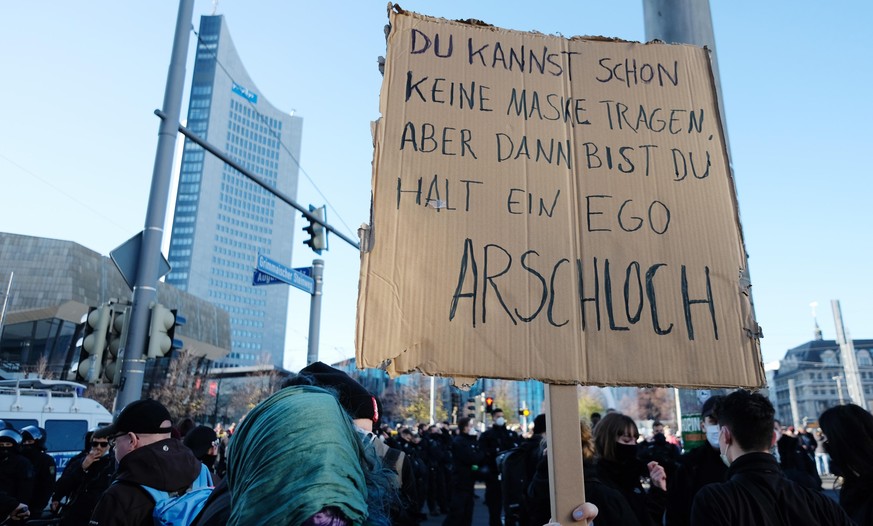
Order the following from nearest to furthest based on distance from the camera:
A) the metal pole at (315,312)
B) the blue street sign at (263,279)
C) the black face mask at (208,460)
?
the black face mask at (208,460) < the blue street sign at (263,279) < the metal pole at (315,312)

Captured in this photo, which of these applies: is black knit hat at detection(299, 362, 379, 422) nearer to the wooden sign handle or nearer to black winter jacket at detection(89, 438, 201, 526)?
the wooden sign handle

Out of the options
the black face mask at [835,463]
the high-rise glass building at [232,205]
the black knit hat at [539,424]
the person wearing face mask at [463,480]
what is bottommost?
the person wearing face mask at [463,480]

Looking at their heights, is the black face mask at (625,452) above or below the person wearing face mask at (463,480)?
above

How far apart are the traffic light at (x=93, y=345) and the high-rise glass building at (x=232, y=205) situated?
134 meters

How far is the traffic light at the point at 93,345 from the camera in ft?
21.2

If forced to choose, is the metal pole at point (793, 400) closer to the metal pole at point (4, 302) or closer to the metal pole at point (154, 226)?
the metal pole at point (4, 302)

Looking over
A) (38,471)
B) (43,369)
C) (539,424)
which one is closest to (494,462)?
(539,424)

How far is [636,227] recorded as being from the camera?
2508 mm

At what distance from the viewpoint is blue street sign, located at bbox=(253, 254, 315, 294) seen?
9945mm

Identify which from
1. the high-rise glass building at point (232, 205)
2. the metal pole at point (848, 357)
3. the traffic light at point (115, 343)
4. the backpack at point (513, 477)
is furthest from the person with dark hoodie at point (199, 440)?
the high-rise glass building at point (232, 205)

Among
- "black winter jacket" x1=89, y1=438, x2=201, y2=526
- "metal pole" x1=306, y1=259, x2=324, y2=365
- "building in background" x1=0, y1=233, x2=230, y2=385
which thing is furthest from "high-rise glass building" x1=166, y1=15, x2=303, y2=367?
"black winter jacket" x1=89, y1=438, x2=201, y2=526

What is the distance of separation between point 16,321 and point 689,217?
205 ft

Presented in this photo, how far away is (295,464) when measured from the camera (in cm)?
110

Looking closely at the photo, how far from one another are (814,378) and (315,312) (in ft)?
377
